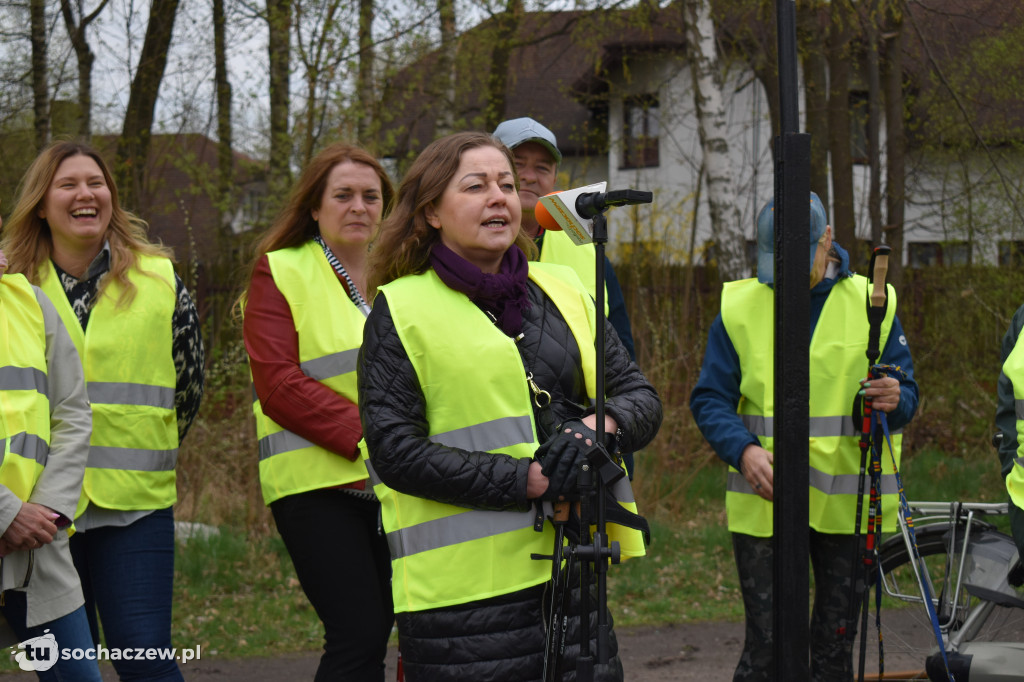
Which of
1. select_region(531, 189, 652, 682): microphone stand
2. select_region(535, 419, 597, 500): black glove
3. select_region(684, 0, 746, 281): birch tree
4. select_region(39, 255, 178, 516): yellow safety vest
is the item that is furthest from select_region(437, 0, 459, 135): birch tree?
select_region(535, 419, 597, 500): black glove

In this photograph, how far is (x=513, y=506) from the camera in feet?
8.78

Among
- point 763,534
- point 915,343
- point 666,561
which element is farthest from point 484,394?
point 915,343

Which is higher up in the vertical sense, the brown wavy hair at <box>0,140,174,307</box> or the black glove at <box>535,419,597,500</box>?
the brown wavy hair at <box>0,140,174,307</box>

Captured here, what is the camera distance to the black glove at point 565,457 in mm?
2586

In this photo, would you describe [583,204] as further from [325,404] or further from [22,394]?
[22,394]

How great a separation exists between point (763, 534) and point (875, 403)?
0.64 meters

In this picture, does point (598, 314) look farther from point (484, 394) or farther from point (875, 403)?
point (875, 403)

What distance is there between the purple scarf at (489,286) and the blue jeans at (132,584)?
1.55 meters

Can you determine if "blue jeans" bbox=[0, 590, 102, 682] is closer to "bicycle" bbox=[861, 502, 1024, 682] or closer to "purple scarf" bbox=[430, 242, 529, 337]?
"purple scarf" bbox=[430, 242, 529, 337]

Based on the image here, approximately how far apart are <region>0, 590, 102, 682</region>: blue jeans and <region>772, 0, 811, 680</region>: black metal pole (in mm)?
2056

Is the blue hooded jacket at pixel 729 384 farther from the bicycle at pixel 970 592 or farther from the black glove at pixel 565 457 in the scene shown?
the black glove at pixel 565 457

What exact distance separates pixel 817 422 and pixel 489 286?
178cm

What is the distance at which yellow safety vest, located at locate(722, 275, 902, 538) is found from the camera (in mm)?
4078

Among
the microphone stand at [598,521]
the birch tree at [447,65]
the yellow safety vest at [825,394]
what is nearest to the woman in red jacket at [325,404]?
the microphone stand at [598,521]
